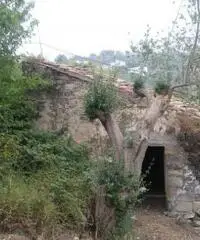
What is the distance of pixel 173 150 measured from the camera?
33.2 ft

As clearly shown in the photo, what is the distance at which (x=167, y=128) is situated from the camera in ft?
33.4

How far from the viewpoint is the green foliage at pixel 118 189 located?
7.58 metres

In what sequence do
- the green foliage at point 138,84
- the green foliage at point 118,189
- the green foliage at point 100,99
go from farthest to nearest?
the green foliage at point 138,84 < the green foliage at point 100,99 < the green foliage at point 118,189

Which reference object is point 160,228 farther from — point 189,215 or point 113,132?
point 113,132

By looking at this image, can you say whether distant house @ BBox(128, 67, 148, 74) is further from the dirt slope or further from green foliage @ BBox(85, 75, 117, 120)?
the dirt slope

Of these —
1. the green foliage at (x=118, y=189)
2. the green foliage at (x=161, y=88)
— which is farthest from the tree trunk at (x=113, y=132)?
the green foliage at (x=161, y=88)

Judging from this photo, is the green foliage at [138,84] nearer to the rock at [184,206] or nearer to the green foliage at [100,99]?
the green foliage at [100,99]

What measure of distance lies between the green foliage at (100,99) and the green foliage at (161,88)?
0.89m

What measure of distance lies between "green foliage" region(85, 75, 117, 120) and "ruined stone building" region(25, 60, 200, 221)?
1.98 m

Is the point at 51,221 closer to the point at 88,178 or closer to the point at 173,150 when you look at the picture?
the point at 88,178

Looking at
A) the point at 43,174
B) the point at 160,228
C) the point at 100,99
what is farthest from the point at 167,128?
the point at 43,174

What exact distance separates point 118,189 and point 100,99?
5.08ft

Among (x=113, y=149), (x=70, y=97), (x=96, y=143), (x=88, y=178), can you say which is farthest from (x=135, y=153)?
(x=70, y=97)

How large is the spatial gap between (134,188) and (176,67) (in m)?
3.97
